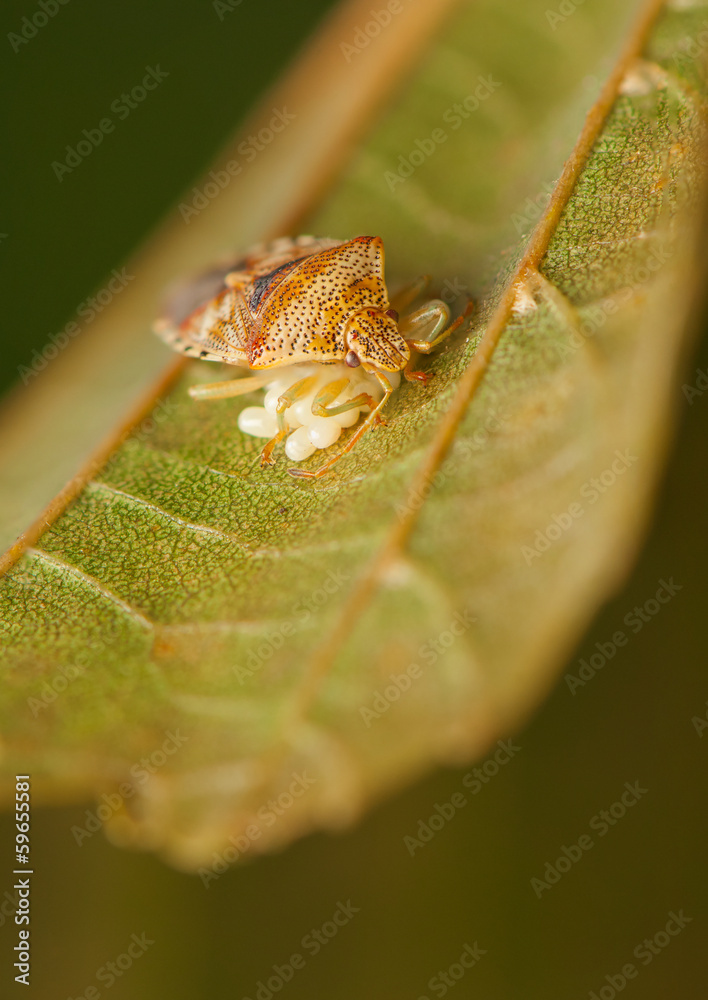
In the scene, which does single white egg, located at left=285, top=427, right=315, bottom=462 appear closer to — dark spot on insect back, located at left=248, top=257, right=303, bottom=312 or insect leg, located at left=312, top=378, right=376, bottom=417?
insect leg, located at left=312, top=378, right=376, bottom=417

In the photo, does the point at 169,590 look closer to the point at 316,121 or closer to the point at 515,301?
the point at 515,301

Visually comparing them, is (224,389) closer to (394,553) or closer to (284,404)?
(284,404)

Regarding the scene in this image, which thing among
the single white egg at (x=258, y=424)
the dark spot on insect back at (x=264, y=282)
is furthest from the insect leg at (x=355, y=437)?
the dark spot on insect back at (x=264, y=282)

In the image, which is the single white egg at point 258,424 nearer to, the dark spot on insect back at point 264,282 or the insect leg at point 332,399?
the insect leg at point 332,399

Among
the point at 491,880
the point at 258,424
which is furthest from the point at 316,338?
the point at 491,880

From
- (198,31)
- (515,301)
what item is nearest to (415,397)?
(515,301)
